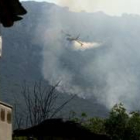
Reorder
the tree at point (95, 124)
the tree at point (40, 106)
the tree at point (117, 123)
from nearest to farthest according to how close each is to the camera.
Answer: the tree at point (40, 106), the tree at point (117, 123), the tree at point (95, 124)

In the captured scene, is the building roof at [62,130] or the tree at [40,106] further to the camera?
the tree at [40,106]

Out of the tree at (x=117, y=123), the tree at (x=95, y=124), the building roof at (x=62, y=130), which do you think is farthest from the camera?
the tree at (x=95, y=124)

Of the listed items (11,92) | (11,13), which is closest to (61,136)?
(11,13)

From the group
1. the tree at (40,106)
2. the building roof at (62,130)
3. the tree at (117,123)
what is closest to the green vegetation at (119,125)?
the tree at (117,123)

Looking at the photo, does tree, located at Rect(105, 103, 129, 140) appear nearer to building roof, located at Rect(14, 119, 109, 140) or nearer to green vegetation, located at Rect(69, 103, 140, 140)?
green vegetation, located at Rect(69, 103, 140, 140)

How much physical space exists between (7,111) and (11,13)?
2810mm

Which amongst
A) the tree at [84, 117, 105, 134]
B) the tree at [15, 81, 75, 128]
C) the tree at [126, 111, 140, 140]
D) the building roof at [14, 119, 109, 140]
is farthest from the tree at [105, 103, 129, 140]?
the building roof at [14, 119, 109, 140]

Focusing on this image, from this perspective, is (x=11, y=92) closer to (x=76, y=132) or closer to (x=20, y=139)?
(x=20, y=139)

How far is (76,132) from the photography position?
874 inches

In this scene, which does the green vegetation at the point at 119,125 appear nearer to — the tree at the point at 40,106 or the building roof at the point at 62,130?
the tree at the point at 40,106

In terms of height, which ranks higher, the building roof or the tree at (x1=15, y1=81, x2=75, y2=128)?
the tree at (x1=15, y1=81, x2=75, y2=128)

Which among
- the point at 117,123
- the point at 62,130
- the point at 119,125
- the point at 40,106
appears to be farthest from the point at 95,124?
the point at 62,130

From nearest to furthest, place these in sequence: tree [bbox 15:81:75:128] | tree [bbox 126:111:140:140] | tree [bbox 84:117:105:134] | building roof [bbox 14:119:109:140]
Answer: building roof [bbox 14:119:109:140]
tree [bbox 15:81:75:128]
tree [bbox 126:111:140:140]
tree [bbox 84:117:105:134]

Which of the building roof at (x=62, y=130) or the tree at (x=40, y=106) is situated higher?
the tree at (x=40, y=106)
